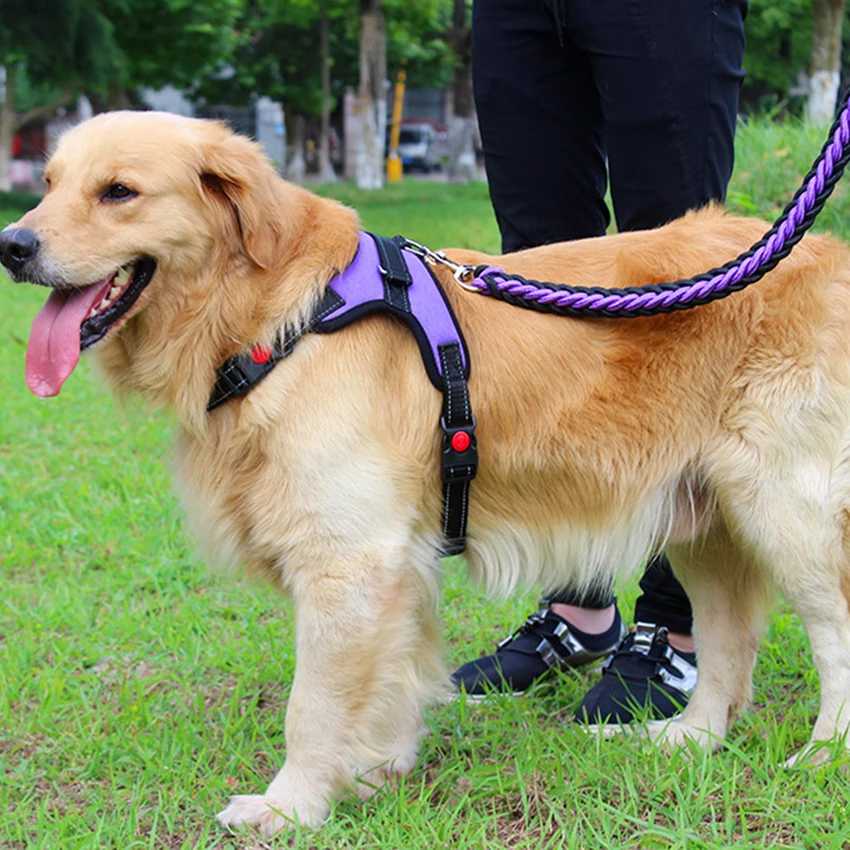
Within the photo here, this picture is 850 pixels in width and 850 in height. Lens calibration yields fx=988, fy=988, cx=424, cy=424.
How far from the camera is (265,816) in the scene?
2420 millimetres

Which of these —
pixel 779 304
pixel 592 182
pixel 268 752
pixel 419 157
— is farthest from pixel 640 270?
pixel 419 157

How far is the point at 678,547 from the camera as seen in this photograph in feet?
9.66

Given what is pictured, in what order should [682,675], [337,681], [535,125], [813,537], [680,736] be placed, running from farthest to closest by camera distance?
[682,675], [535,125], [680,736], [813,537], [337,681]

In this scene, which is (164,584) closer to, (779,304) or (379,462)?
(379,462)

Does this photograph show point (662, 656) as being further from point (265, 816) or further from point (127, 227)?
point (127, 227)

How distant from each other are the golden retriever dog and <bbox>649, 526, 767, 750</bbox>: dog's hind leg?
238 millimetres

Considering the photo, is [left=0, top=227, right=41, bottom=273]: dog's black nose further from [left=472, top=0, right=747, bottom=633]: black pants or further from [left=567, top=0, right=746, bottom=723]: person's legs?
[left=567, top=0, right=746, bottom=723]: person's legs

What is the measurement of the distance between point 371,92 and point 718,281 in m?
25.4

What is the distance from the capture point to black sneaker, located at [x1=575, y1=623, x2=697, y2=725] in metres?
2.98

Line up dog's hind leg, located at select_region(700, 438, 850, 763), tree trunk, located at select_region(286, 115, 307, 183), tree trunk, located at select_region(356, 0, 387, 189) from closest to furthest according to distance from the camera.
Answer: dog's hind leg, located at select_region(700, 438, 850, 763) → tree trunk, located at select_region(356, 0, 387, 189) → tree trunk, located at select_region(286, 115, 307, 183)

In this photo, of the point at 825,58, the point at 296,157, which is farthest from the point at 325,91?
the point at 825,58

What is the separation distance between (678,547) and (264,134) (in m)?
54.3

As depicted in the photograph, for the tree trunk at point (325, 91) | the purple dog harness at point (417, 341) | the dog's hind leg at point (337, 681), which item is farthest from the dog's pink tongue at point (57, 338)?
the tree trunk at point (325, 91)

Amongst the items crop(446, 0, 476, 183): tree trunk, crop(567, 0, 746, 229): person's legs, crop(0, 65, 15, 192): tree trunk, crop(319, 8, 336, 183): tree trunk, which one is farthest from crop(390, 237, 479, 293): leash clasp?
A: crop(319, 8, 336, 183): tree trunk
